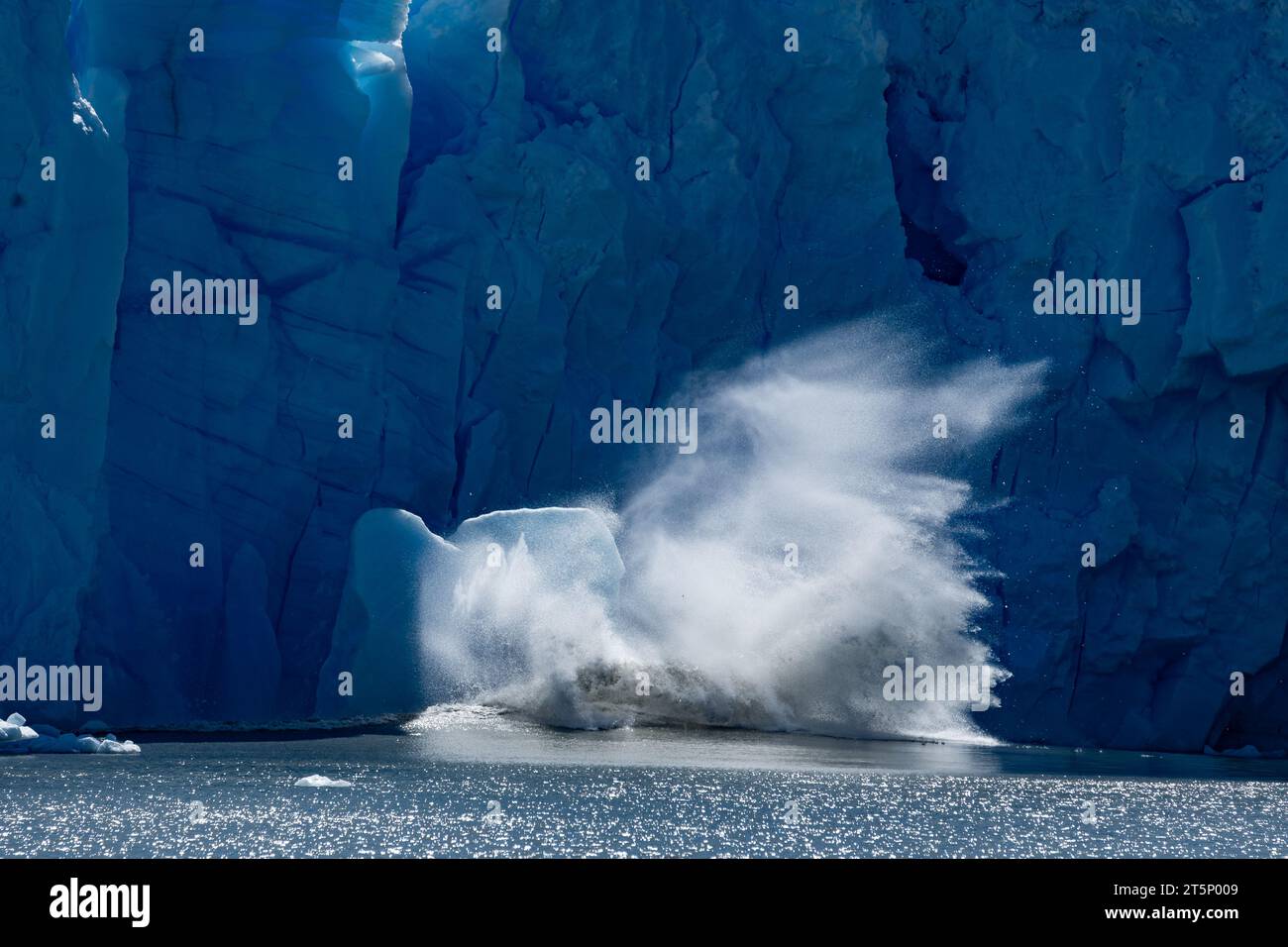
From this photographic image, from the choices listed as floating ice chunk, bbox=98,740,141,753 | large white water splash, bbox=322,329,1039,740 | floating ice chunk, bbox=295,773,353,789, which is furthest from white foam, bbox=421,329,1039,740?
floating ice chunk, bbox=295,773,353,789

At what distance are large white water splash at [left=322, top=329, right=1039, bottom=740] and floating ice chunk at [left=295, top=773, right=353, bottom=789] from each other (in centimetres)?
625

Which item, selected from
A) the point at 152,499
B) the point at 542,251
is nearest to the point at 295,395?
the point at 152,499

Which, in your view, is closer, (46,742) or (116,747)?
(116,747)

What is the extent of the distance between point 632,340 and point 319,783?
512 inches

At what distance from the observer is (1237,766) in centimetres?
2670

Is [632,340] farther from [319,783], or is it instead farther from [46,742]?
[319,783]

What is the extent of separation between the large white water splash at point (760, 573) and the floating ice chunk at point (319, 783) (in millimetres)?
6247

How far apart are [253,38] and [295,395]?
5174 millimetres

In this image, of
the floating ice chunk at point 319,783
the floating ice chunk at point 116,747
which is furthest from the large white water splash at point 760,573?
the floating ice chunk at point 319,783

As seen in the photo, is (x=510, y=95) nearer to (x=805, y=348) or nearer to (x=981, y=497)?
(x=805, y=348)

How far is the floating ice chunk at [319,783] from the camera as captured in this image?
1842cm

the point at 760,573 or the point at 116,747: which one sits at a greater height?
the point at 760,573

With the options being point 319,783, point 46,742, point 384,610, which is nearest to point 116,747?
point 46,742

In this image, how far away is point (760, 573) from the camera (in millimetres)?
28250
